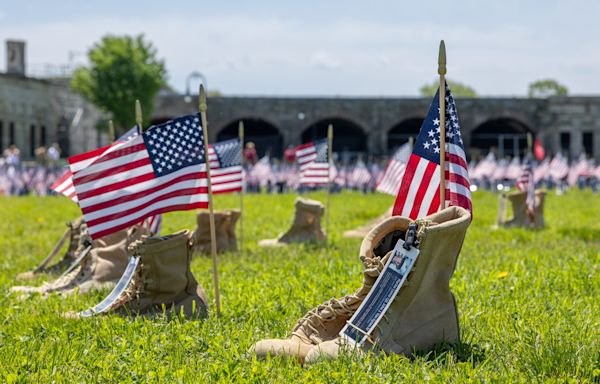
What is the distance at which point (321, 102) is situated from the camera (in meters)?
50.5

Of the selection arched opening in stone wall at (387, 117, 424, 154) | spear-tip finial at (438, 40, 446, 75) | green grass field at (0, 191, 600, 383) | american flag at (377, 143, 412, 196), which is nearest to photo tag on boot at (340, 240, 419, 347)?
green grass field at (0, 191, 600, 383)

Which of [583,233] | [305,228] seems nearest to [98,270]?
[305,228]

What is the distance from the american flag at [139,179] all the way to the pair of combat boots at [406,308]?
5.76ft

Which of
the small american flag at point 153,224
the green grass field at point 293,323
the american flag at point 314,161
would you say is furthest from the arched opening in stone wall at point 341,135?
the small american flag at point 153,224

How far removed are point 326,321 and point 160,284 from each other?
5.59ft

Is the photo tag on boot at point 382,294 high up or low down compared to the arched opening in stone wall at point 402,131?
down

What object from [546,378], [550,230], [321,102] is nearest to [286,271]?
[546,378]

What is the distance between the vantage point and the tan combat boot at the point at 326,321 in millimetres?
4555

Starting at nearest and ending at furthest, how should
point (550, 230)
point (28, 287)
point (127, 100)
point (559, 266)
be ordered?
point (28, 287) < point (559, 266) < point (550, 230) < point (127, 100)

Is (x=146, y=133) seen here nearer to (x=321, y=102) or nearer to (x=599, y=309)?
(x=599, y=309)

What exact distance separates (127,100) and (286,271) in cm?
4871

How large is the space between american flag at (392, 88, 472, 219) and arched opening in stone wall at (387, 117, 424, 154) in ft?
156

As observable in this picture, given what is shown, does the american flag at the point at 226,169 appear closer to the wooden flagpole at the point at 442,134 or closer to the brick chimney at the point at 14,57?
the wooden flagpole at the point at 442,134

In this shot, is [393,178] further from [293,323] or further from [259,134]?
[259,134]
